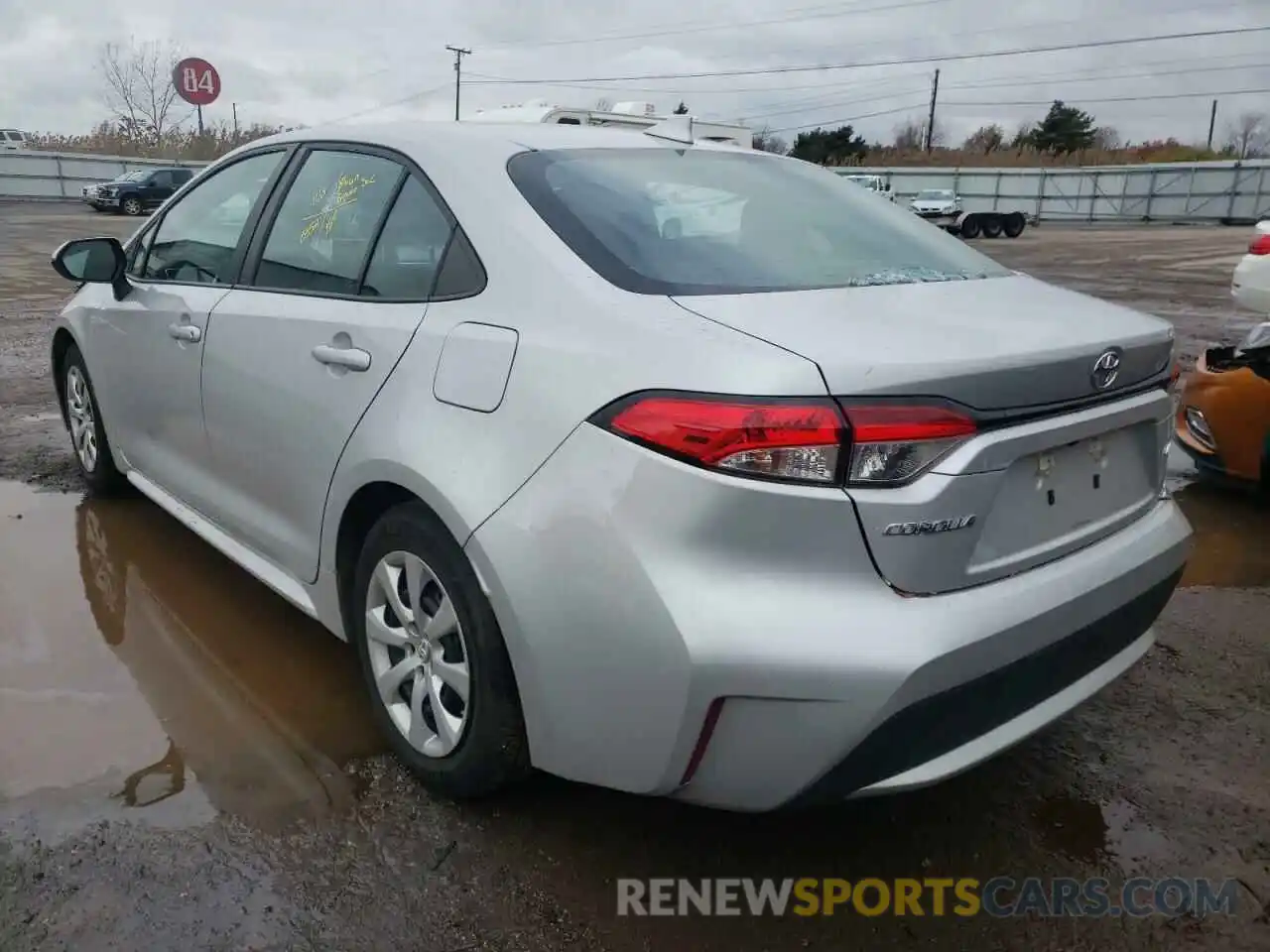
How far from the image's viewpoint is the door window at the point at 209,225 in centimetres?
324

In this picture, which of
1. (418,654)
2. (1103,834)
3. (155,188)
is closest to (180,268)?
(418,654)

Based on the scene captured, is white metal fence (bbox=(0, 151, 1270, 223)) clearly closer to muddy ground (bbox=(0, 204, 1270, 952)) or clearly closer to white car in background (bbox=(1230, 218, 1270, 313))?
white car in background (bbox=(1230, 218, 1270, 313))

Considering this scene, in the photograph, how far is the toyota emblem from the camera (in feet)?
6.74

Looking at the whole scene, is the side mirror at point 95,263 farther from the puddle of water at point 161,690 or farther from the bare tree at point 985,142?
the bare tree at point 985,142

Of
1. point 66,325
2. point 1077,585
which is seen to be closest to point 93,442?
point 66,325

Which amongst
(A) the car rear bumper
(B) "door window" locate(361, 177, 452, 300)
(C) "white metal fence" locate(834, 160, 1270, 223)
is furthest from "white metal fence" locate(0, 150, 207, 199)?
(A) the car rear bumper

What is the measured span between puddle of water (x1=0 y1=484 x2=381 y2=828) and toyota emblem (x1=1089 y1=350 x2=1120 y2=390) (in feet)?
6.36

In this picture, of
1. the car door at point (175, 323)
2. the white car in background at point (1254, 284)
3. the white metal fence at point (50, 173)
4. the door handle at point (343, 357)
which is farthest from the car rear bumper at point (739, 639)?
the white metal fence at point (50, 173)

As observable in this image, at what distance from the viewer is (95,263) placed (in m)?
3.71

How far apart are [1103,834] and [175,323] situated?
3.07 metres

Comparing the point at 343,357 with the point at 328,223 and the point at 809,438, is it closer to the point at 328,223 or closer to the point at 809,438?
the point at 328,223

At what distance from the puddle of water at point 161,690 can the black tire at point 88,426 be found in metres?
0.33

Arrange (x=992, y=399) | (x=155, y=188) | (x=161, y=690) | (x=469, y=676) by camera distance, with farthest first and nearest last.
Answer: (x=155, y=188), (x=161, y=690), (x=469, y=676), (x=992, y=399)

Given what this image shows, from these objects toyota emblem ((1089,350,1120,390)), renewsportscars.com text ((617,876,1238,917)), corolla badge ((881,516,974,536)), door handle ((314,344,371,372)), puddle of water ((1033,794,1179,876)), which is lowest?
renewsportscars.com text ((617,876,1238,917))
